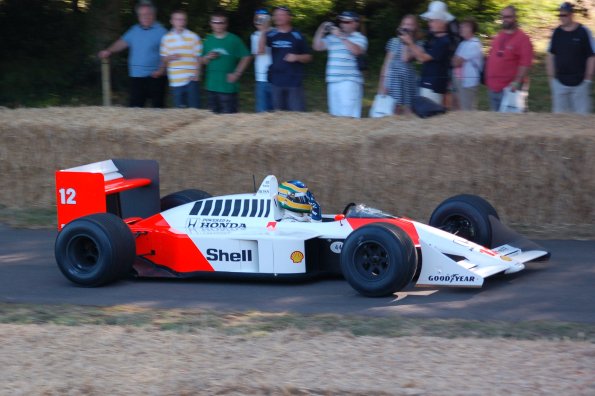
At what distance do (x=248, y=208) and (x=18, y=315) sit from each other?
2287mm

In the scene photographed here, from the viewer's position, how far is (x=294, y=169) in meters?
11.6

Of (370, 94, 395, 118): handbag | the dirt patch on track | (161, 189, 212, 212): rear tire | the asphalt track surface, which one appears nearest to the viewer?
the dirt patch on track

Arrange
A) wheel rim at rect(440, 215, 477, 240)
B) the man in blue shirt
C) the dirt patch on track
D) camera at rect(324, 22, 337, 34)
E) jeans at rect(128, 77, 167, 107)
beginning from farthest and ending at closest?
jeans at rect(128, 77, 167, 107), the man in blue shirt, camera at rect(324, 22, 337, 34), wheel rim at rect(440, 215, 477, 240), the dirt patch on track

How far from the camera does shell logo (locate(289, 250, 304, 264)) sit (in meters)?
8.73

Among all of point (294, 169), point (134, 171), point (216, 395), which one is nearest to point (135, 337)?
point (216, 395)

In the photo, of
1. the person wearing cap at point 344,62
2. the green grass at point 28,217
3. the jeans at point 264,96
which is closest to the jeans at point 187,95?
the jeans at point 264,96

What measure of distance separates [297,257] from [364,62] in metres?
4.48

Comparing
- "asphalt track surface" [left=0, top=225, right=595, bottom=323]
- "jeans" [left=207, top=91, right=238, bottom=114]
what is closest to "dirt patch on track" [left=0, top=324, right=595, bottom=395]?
"asphalt track surface" [left=0, top=225, right=595, bottom=323]

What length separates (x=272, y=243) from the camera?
8.80 meters

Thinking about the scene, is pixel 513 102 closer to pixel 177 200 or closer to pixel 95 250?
pixel 177 200

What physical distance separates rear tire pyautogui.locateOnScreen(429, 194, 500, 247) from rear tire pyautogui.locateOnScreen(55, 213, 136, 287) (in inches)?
114

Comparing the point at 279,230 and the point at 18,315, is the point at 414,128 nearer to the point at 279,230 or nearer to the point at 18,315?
the point at 279,230

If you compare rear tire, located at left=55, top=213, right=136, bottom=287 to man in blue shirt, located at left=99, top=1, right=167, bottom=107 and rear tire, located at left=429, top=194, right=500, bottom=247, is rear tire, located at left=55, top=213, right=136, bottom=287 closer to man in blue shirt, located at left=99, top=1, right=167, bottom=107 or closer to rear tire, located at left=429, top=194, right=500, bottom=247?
rear tire, located at left=429, top=194, right=500, bottom=247

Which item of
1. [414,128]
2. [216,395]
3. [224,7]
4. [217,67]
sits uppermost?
[224,7]
